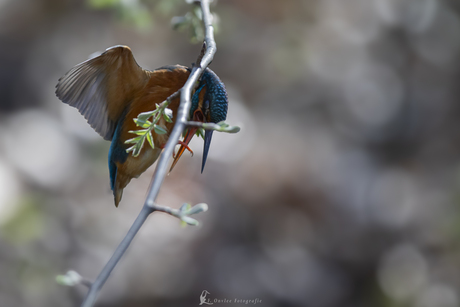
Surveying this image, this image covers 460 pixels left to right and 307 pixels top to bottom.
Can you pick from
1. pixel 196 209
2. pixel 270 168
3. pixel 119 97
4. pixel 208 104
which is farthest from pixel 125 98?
pixel 270 168

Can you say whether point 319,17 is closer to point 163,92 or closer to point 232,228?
point 232,228

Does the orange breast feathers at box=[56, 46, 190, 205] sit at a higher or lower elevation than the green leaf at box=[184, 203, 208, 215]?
higher

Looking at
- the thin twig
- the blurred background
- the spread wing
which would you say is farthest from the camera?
the blurred background

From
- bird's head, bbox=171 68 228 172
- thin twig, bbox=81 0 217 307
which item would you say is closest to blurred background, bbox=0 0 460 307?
bird's head, bbox=171 68 228 172

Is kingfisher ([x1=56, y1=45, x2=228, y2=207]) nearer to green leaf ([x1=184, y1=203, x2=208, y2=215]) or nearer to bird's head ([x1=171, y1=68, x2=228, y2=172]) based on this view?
bird's head ([x1=171, y1=68, x2=228, y2=172])

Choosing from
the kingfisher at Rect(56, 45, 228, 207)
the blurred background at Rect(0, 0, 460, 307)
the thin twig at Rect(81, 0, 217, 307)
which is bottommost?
the thin twig at Rect(81, 0, 217, 307)

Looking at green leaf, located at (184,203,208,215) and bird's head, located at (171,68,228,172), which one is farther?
bird's head, located at (171,68,228,172)

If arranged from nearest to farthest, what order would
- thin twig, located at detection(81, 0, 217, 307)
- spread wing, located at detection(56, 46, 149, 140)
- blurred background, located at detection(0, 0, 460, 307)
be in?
thin twig, located at detection(81, 0, 217, 307) → spread wing, located at detection(56, 46, 149, 140) → blurred background, located at detection(0, 0, 460, 307)
